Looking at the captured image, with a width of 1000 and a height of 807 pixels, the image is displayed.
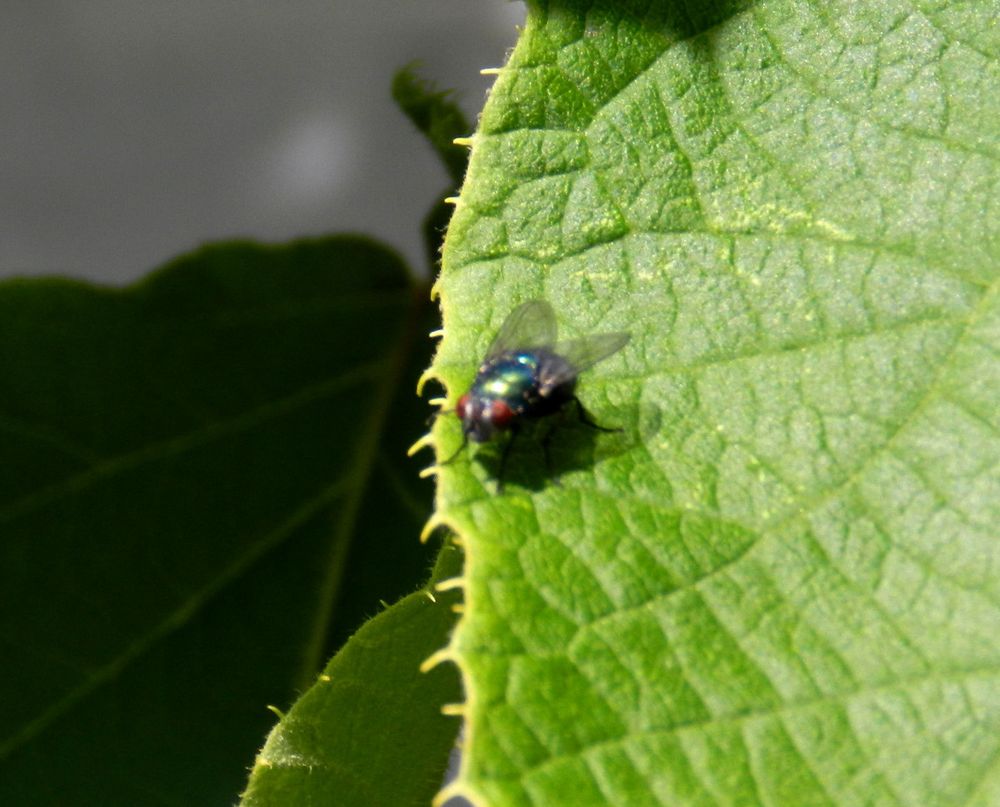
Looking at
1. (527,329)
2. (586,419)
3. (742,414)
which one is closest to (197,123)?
(527,329)

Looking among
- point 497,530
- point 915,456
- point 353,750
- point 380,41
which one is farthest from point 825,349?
point 380,41

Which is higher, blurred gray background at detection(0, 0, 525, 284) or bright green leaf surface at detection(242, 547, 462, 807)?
blurred gray background at detection(0, 0, 525, 284)

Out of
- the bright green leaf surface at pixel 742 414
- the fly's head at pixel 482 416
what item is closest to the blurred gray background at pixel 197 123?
the bright green leaf surface at pixel 742 414

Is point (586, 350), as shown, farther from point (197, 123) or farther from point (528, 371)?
point (197, 123)

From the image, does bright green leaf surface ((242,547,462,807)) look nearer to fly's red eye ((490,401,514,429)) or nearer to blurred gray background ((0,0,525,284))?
fly's red eye ((490,401,514,429))

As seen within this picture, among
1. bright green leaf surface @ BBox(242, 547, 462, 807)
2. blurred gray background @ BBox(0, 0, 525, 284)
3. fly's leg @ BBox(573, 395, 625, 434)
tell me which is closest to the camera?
fly's leg @ BBox(573, 395, 625, 434)

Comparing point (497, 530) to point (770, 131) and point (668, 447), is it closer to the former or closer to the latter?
point (668, 447)

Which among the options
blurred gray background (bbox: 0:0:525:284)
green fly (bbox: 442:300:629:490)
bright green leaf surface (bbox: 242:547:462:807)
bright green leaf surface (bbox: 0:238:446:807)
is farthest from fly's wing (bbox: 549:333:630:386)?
blurred gray background (bbox: 0:0:525:284)
